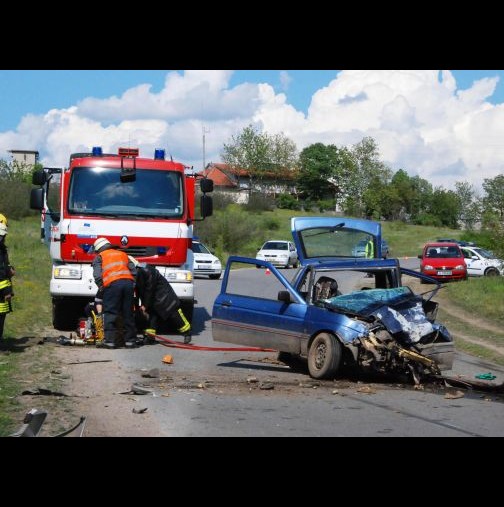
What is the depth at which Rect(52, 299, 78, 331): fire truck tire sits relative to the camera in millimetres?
15844

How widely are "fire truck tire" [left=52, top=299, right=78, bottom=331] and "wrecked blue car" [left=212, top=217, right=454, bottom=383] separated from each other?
422cm

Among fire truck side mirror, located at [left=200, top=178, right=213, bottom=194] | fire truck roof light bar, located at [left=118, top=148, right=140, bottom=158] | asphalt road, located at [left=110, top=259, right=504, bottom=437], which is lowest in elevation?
asphalt road, located at [left=110, top=259, right=504, bottom=437]

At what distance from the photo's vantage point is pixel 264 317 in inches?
473

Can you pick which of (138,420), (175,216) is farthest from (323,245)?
(138,420)

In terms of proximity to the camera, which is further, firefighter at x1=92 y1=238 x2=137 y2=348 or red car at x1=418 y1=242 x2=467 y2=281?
red car at x1=418 y1=242 x2=467 y2=281

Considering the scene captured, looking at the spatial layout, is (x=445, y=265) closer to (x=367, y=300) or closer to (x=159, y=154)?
(x=159, y=154)

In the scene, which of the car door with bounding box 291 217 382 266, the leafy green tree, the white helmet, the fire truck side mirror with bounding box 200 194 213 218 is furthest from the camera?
the leafy green tree

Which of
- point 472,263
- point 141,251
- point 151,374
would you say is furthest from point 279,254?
point 151,374

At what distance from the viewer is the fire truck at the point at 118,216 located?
596 inches

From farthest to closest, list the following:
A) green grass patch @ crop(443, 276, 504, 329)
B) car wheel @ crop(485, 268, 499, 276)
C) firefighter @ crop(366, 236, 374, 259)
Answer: car wheel @ crop(485, 268, 499, 276) < green grass patch @ crop(443, 276, 504, 329) < firefighter @ crop(366, 236, 374, 259)

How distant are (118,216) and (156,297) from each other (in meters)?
1.65

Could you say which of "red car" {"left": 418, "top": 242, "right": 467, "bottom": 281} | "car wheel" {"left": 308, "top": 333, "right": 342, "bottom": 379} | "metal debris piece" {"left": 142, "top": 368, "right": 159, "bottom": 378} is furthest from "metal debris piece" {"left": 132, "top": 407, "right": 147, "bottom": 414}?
"red car" {"left": 418, "top": 242, "right": 467, "bottom": 281}

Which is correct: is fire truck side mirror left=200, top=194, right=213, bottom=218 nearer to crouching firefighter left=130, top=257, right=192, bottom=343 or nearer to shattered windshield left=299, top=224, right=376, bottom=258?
crouching firefighter left=130, top=257, right=192, bottom=343
